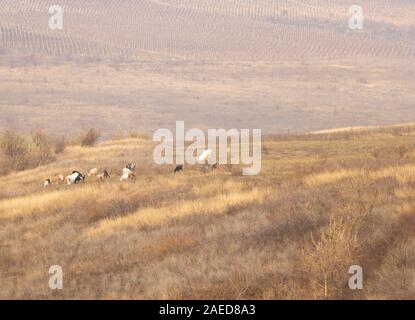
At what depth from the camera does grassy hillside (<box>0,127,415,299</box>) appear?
9.52 meters

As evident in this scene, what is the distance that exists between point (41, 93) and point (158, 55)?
103 ft

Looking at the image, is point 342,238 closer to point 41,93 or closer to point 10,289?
point 10,289

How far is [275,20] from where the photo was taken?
12531 centimetres

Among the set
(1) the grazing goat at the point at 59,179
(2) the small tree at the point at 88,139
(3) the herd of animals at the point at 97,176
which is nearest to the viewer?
(3) the herd of animals at the point at 97,176

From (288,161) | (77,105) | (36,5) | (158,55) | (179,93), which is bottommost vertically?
(288,161)

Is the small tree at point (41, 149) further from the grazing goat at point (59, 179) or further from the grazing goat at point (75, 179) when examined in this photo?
the grazing goat at point (75, 179)

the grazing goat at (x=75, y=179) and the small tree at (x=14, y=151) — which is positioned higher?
the small tree at (x=14, y=151)

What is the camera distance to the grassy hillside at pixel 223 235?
9516 millimetres

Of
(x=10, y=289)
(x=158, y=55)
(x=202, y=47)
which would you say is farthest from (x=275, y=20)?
(x=10, y=289)

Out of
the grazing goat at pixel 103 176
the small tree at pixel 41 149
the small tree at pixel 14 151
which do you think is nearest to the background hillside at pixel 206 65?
the small tree at pixel 41 149

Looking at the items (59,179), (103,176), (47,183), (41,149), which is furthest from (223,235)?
(41,149)

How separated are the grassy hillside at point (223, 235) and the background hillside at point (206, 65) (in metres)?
35.6

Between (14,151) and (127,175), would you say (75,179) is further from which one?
(14,151)

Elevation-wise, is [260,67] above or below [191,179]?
above
